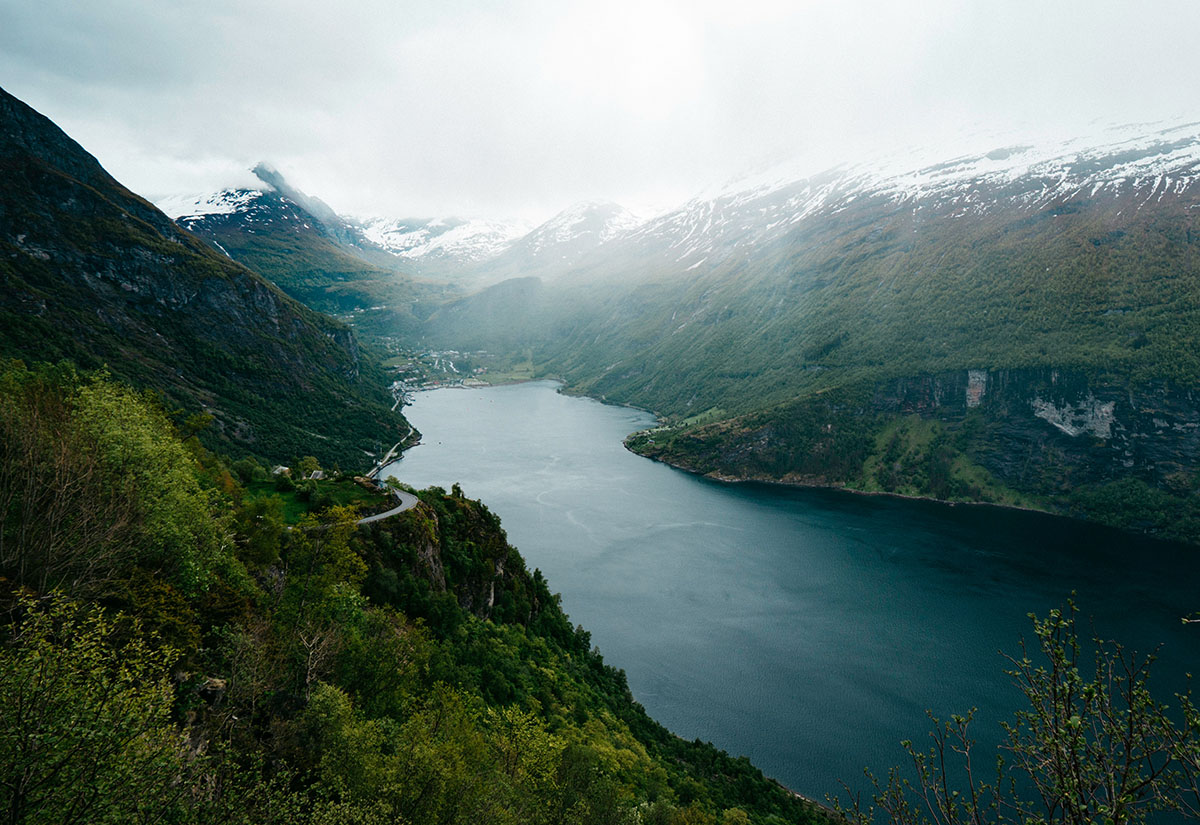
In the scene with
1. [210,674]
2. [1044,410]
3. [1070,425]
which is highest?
[1044,410]

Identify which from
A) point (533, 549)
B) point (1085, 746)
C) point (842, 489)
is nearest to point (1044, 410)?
point (842, 489)

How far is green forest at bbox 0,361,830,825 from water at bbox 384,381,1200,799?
1135 inches

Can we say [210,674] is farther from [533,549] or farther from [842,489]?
[842,489]

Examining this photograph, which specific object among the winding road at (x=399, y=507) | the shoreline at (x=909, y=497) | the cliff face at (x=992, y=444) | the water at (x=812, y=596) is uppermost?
the cliff face at (x=992, y=444)

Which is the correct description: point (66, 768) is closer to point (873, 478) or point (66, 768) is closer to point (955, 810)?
point (955, 810)

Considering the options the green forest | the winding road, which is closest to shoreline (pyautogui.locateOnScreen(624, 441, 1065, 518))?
the winding road

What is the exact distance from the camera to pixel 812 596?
9012 centimetres

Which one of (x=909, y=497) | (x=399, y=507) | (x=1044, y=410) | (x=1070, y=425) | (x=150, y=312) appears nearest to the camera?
(x=399, y=507)

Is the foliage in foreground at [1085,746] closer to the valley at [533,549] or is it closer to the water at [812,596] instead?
the valley at [533,549]

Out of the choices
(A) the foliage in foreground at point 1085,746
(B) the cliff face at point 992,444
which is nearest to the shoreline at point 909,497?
(B) the cliff face at point 992,444

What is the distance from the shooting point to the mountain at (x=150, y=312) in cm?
11031

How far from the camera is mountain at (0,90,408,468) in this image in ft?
362

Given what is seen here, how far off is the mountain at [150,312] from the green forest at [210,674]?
93394 mm

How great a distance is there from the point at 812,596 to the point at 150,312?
15741 centimetres
